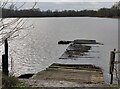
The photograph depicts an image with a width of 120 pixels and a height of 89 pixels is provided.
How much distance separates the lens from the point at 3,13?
4266mm

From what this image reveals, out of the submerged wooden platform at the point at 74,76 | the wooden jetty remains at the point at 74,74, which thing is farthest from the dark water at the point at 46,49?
the submerged wooden platform at the point at 74,76

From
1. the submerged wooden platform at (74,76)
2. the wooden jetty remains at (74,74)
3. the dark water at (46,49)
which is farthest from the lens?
the dark water at (46,49)

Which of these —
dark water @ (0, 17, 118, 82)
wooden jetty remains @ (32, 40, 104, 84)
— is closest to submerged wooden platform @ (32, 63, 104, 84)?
wooden jetty remains @ (32, 40, 104, 84)

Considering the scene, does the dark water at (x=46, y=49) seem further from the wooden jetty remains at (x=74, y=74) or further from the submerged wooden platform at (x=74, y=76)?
the submerged wooden platform at (x=74, y=76)

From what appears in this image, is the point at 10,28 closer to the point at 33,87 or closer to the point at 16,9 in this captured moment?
the point at 16,9

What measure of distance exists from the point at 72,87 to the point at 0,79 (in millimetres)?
1992

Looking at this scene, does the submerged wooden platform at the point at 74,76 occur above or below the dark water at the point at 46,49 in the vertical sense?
above

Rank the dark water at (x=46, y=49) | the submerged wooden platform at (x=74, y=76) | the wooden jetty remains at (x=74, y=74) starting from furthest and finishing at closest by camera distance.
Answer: the dark water at (x=46, y=49)
the wooden jetty remains at (x=74, y=74)
the submerged wooden platform at (x=74, y=76)

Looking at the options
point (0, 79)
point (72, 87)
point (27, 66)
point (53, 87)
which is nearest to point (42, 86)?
point (53, 87)

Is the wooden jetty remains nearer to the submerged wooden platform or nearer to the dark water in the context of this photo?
the submerged wooden platform

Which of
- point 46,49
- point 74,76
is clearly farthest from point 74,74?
point 46,49

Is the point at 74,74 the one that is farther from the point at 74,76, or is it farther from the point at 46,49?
the point at 46,49

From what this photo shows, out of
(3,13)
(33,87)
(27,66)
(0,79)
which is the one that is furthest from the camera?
(27,66)

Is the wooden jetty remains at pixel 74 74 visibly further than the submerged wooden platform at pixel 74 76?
Yes
